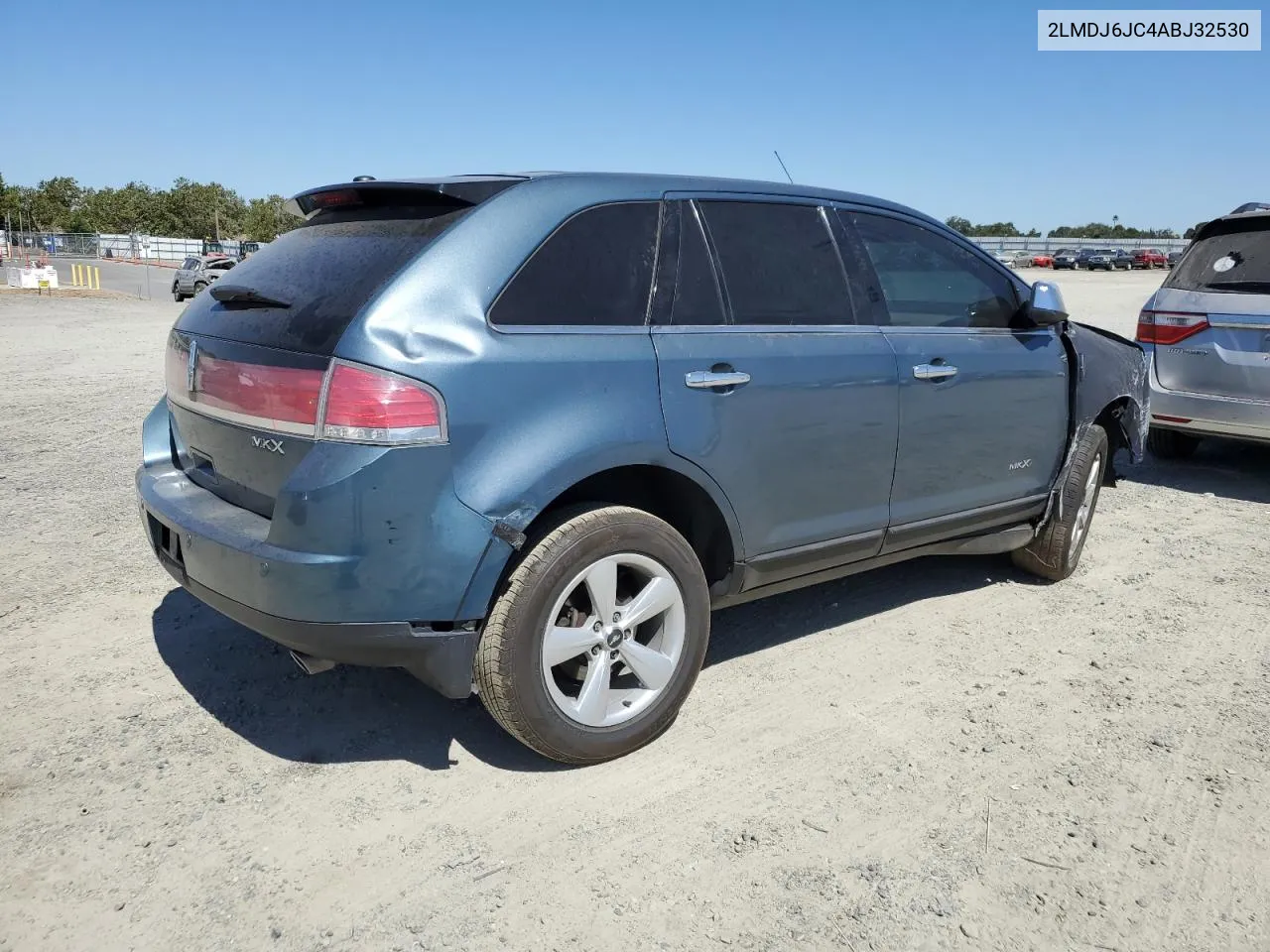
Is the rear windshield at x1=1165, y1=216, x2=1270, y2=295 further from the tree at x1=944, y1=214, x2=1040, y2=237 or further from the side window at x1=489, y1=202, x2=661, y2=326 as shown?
the tree at x1=944, y1=214, x2=1040, y2=237

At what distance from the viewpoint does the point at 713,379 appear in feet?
10.8

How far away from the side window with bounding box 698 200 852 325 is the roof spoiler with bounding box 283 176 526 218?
0.79 m

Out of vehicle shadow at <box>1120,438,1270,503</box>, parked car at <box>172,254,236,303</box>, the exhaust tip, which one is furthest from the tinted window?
parked car at <box>172,254,236,303</box>

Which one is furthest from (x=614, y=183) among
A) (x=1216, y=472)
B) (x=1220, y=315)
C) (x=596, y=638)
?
(x=1216, y=472)

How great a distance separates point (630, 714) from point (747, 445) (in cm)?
96

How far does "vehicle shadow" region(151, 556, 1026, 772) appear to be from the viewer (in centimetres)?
331

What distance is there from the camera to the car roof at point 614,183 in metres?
3.08

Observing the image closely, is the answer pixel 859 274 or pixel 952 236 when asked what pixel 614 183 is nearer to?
pixel 859 274

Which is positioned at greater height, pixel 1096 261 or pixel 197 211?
pixel 197 211

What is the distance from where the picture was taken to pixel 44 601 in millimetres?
4383

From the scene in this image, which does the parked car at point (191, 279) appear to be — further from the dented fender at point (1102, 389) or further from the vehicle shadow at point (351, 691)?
the dented fender at point (1102, 389)

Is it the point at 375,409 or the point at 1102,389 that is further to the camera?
the point at 1102,389

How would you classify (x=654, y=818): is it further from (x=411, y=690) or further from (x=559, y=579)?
(x=411, y=690)

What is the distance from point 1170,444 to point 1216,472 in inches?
19.0
